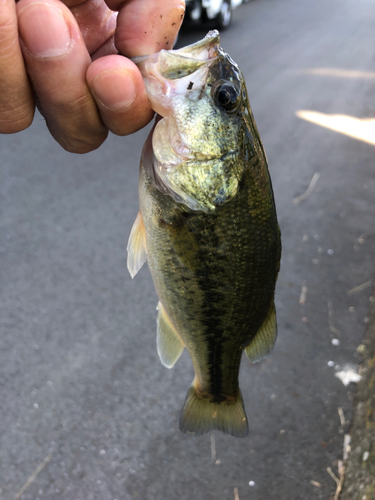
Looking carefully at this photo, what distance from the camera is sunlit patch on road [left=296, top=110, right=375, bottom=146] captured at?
6.19m

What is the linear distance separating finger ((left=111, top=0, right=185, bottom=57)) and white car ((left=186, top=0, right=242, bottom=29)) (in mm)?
9504

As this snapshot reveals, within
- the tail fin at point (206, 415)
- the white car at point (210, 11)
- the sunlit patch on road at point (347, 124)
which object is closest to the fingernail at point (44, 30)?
the tail fin at point (206, 415)

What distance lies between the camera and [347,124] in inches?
256

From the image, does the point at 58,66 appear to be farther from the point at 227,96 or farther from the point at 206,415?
the point at 206,415

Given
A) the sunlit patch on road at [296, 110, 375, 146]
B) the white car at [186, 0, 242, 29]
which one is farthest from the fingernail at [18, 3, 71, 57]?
the white car at [186, 0, 242, 29]

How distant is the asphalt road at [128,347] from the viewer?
2.49m

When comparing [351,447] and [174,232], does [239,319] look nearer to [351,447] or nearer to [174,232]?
[174,232]

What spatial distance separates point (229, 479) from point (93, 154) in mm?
3838

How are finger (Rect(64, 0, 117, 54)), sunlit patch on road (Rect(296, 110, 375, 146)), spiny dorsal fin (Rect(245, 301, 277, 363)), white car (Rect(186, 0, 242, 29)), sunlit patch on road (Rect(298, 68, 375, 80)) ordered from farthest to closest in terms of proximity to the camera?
1. white car (Rect(186, 0, 242, 29))
2. sunlit patch on road (Rect(298, 68, 375, 80))
3. sunlit patch on road (Rect(296, 110, 375, 146))
4. spiny dorsal fin (Rect(245, 301, 277, 363))
5. finger (Rect(64, 0, 117, 54))

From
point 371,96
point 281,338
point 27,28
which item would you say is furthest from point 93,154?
point 371,96

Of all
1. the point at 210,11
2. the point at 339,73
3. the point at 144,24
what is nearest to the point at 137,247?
the point at 144,24

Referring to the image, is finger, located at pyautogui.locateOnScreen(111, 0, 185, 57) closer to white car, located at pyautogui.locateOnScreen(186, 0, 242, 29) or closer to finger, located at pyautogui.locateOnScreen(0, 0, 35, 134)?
finger, located at pyautogui.locateOnScreen(0, 0, 35, 134)

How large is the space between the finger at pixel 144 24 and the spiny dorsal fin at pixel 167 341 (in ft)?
3.26

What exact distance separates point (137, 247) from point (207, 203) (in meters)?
0.38
